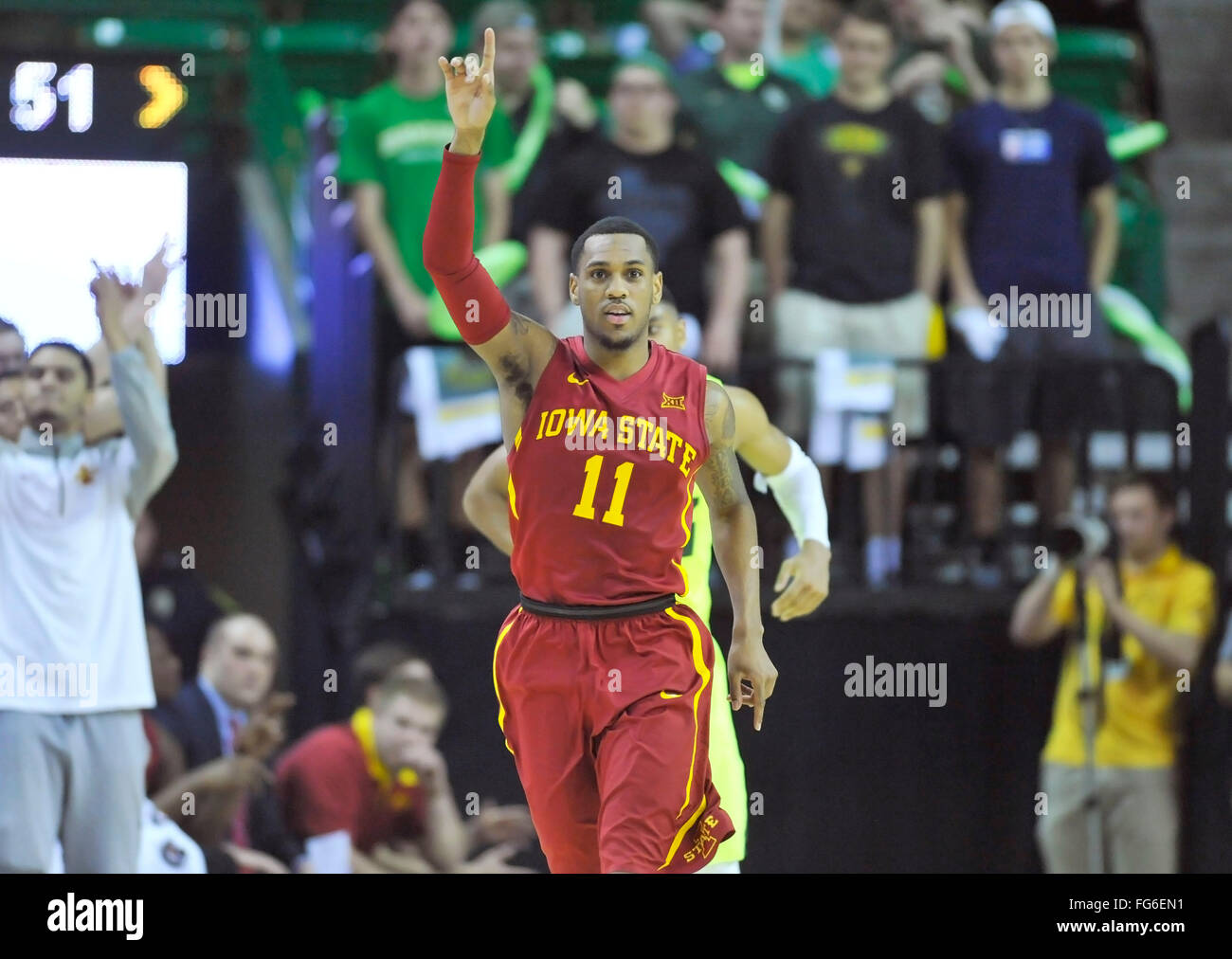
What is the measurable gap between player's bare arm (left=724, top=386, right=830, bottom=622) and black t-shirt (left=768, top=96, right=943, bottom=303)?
5.37 feet

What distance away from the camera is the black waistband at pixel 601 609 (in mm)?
3879

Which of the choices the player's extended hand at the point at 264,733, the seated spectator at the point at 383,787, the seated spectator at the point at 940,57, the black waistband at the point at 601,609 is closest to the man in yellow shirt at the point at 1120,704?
the seated spectator at the point at 940,57

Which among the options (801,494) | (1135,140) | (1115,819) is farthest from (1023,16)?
(1115,819)

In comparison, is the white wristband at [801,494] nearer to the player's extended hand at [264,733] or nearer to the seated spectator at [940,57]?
the player's extended hand at [264,733]

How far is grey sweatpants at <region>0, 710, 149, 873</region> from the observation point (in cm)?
519

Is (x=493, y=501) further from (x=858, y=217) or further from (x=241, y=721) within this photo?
(x=858, y=217)

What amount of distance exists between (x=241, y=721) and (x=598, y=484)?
221 cm

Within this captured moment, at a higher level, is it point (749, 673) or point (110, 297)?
point (110, 297)

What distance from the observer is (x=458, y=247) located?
3.71 metres

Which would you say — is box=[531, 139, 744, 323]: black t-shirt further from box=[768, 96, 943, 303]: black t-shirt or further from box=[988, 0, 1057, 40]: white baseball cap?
box=[988, 0, 1057, 40]: white baseball cap

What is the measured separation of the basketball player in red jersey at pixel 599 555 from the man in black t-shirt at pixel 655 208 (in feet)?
6.49
